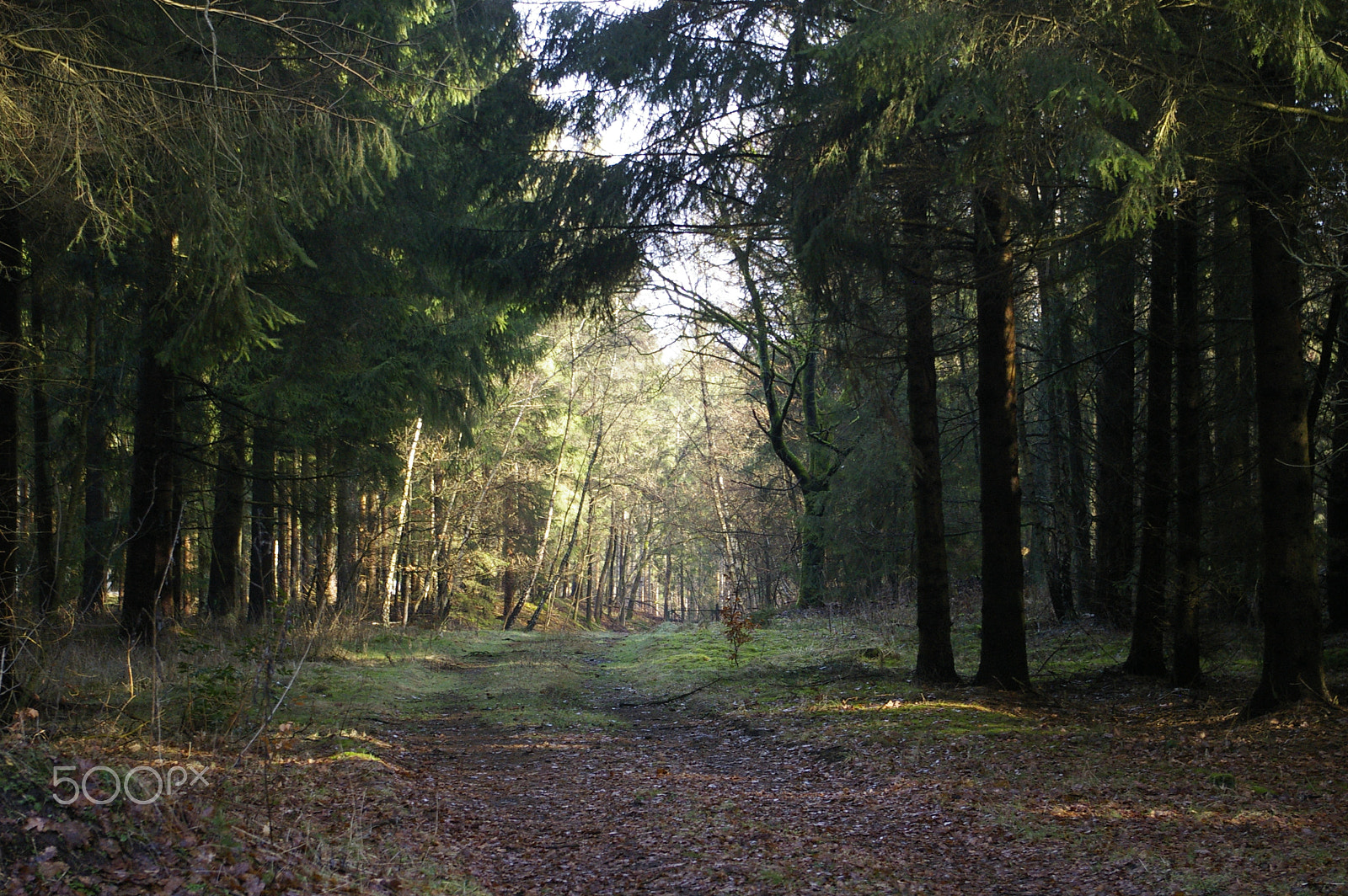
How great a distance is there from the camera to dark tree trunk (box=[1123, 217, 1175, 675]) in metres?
9.33

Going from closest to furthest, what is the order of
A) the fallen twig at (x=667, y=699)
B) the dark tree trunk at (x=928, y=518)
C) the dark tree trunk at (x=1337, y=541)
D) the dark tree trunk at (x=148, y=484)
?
the dark tree trunk at (x=928, y=518) → the dark tree trunk at (x=1337, y=541) → the dark tree trunk at (x=148, y=484) → the fallen twig at (x=667, y=699)

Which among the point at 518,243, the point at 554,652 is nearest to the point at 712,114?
the point at 518,243

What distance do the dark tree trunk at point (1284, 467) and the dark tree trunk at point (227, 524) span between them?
38.8 ft

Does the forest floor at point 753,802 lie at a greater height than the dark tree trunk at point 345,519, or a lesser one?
lesser

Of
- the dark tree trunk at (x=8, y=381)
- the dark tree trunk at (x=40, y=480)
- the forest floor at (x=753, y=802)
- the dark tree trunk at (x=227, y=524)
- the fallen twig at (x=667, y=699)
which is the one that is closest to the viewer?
the forest floor at (x=753, y=802)

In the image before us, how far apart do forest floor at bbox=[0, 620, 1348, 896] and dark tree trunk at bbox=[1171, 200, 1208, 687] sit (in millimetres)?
518

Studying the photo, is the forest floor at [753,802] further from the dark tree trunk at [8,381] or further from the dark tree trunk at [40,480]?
the dark tree trunk at [40,480]

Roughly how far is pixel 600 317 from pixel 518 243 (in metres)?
1.30

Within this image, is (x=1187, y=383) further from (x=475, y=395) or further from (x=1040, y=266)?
(x=475, y=395)

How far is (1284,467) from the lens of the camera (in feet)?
22.7

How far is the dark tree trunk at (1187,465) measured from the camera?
352 inches

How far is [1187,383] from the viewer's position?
9.12 metres

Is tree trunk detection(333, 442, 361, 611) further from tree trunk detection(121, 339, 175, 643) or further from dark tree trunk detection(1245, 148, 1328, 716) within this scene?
dark tree trunk detection(1245, 148, 1328, 716)

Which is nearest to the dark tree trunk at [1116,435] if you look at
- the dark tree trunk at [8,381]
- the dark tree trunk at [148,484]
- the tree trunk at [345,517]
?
the dark tree trunk at [8,381]
